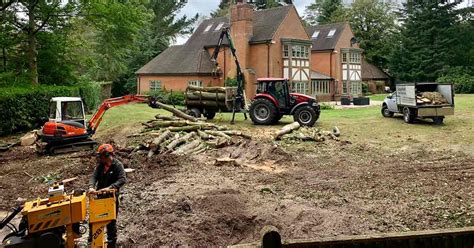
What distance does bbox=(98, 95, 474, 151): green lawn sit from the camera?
17.3m

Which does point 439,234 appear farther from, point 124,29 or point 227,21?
point 227,21

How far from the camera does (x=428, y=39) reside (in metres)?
48.8

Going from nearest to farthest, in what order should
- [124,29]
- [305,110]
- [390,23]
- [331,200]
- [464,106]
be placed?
[331,200]
[305,110]
[124,29]
[464,106]
[390,23]

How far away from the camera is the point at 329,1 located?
6750 centimetres

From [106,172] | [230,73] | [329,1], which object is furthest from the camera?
[329,1]

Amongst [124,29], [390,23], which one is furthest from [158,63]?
[390,23]

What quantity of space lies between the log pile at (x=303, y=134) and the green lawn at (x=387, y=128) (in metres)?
0.84

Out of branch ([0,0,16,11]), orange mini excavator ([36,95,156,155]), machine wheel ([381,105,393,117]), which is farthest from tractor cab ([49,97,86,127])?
machine wheel ([381,105,393,117])

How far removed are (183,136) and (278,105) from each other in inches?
262

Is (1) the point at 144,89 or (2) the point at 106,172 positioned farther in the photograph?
(1) the point at 144,89

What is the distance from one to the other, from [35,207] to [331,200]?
6145mm

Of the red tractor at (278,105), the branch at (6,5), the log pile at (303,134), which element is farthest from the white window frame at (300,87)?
the branch at (6,5)

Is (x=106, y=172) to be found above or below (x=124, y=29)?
below

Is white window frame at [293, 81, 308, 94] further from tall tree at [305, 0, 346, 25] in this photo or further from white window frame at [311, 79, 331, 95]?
tall tree at [305, 0, 346, 25]
